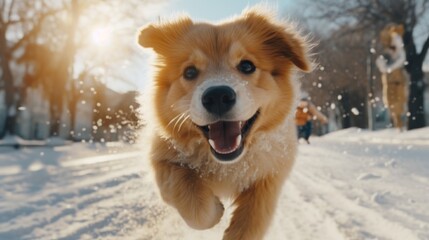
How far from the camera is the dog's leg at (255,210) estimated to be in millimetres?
3198

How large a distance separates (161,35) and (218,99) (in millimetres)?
1162

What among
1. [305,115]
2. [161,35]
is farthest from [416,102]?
[161,35]

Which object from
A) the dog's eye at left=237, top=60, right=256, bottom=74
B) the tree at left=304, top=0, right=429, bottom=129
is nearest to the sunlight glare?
the tree at left=304, top=0, right=429, bottom=129

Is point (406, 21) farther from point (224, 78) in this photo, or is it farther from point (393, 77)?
point (224, 78)

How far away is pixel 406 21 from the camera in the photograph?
817 inches

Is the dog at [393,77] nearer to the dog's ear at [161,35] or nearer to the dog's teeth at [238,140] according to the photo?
the dog's ear at [161,35]

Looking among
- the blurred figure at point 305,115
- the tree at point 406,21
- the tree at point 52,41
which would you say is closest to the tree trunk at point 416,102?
the tree at point 406,21

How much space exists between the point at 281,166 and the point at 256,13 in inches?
50.7

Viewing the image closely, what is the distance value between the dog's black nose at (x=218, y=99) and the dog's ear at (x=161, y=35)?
3.20 feet

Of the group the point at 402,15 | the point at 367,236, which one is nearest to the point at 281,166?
the point at 367,236

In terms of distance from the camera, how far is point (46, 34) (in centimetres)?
2195

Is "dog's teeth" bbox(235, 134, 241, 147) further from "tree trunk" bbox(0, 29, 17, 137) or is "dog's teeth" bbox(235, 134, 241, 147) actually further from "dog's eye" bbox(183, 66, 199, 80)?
"tree trunk" bbox(0, 29, 17, 137)

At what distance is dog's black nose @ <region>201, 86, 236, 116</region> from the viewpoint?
285 cm

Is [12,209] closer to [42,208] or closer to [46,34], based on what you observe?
[42,208]
